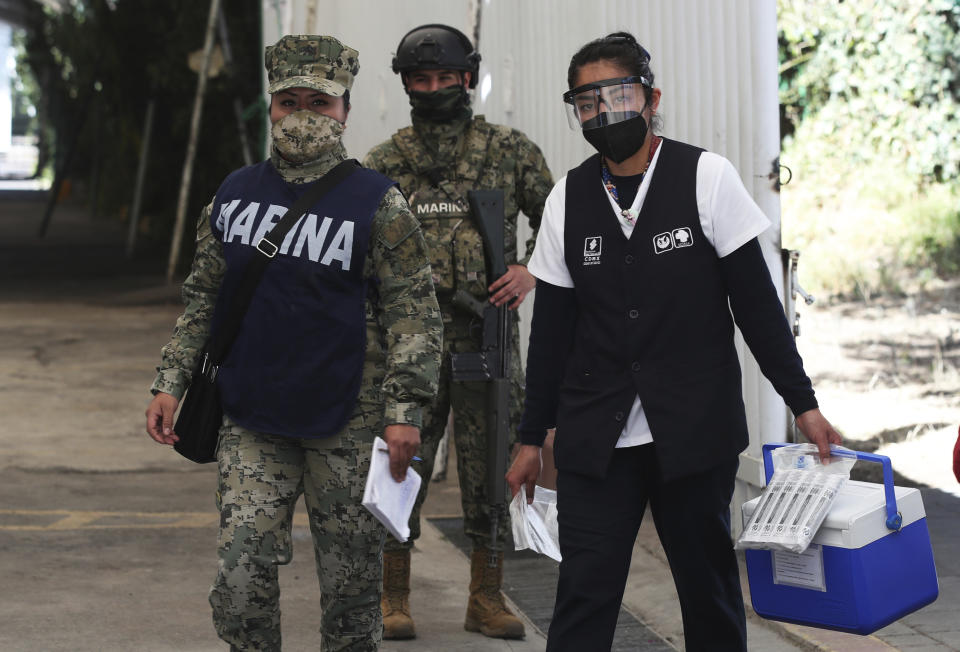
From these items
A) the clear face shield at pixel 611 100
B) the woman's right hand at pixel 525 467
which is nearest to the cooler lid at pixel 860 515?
the woman's right hand at pixel 525 467

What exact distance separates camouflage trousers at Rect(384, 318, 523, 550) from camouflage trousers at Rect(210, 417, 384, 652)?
113cm

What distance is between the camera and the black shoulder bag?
11.8 feet

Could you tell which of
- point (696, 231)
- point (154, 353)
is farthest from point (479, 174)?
point (154, 353)

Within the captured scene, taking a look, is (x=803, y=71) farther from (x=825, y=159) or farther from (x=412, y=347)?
(x=412, y=347)

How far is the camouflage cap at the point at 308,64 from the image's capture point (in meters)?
3.65

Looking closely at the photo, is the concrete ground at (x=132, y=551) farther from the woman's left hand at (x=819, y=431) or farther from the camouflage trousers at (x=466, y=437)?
the woman's left hand at (x=819, y=431)

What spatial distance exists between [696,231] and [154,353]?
922 centimetres

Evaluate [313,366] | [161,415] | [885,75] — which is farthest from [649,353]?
[885,75]

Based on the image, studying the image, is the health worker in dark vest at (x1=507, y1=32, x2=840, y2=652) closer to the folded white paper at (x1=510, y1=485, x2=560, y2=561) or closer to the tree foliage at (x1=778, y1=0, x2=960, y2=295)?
the folded white paper at (x1=510, y1=485, x2=560, y2=561)

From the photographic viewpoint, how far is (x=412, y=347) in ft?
11.8

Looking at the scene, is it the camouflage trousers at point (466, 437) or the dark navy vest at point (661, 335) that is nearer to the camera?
the dark navy vest at point (661, 335)

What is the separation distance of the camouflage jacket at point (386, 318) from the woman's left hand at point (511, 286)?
1.07 meters

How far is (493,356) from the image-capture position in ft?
16.0

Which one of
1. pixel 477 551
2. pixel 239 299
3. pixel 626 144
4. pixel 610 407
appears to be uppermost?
pixel 626 144
